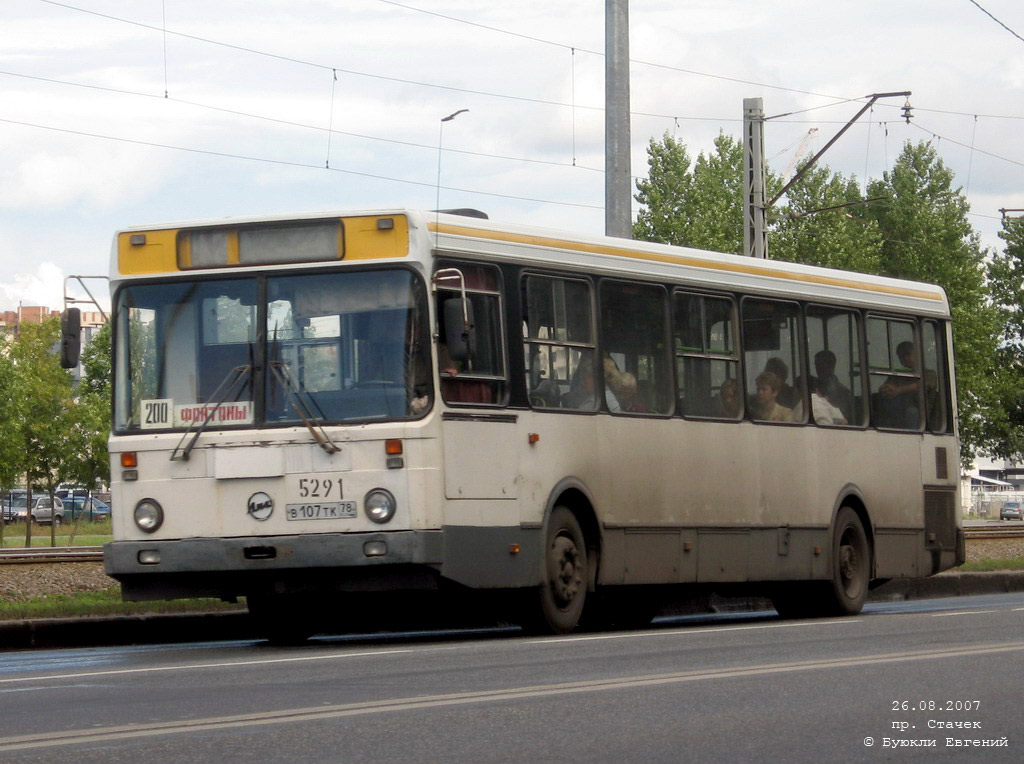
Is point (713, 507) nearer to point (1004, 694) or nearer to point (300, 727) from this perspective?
point (1004, 694)

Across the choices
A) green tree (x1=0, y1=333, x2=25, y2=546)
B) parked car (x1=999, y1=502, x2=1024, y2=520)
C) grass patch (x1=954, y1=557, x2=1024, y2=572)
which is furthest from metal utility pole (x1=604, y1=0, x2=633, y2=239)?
parked car (x1=999, y1=502, x2=1024, y2=520)

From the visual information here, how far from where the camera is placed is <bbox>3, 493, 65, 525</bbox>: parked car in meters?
80.9

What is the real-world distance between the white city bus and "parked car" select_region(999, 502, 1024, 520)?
232ft

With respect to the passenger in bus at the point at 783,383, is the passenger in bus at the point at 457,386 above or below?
below

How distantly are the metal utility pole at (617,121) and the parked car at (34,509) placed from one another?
58857mm

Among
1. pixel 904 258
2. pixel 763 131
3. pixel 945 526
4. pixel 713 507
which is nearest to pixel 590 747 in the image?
pixel 713 507

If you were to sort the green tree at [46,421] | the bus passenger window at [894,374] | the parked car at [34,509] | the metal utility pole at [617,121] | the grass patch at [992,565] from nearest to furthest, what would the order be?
1. the bus passenger window at [894,374]
2. the metal utility pole at [617,121]
3. the grass patch at [992,565]
4. the green tree at [46,421]
5. the parked car at [34,509]

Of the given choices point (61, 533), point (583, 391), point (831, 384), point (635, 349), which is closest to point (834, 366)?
point (831, 384)

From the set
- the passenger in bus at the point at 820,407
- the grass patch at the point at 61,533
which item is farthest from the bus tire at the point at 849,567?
the grass patch at the point at 61,533

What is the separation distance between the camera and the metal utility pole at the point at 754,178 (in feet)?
94.9

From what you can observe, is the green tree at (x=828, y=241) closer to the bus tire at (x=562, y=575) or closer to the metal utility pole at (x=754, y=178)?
the metal utility pole at (x=754, y=178)

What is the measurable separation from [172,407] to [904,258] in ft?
224

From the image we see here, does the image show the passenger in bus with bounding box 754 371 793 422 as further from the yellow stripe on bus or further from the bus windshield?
the bus windshield

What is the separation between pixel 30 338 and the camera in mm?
67125
